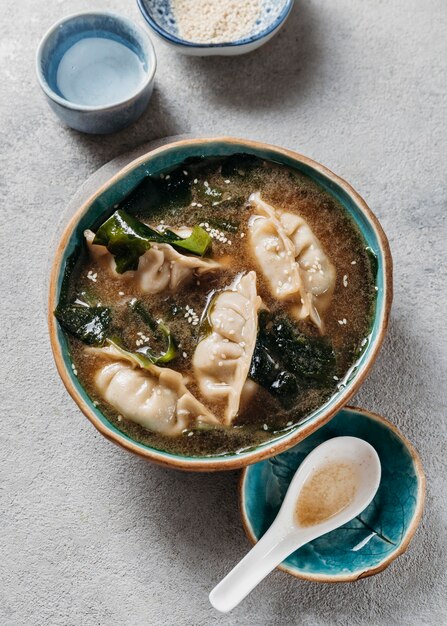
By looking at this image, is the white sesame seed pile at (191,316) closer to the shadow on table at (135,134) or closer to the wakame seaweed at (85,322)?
the wakame seaweed at (85,322)

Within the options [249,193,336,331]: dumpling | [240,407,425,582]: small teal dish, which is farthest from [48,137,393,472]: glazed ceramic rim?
[240,407,425,582]: small teal dish

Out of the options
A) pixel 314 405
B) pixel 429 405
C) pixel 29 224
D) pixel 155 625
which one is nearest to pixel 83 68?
pixel 29 224

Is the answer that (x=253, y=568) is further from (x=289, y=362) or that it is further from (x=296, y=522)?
(x=289, y=362)

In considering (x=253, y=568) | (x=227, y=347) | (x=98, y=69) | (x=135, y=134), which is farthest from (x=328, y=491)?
(x=98, y=69)

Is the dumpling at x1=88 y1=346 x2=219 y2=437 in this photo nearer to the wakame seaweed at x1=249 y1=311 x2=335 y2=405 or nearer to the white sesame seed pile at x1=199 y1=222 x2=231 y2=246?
the wakame seaweed at x1=249 y1=311 x2=335 y2=405

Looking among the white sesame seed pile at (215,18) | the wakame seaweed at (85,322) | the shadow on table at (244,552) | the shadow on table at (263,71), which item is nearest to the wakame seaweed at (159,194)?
the wakame seaweed at (85,322)

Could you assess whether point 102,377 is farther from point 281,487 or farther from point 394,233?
point 394,233
